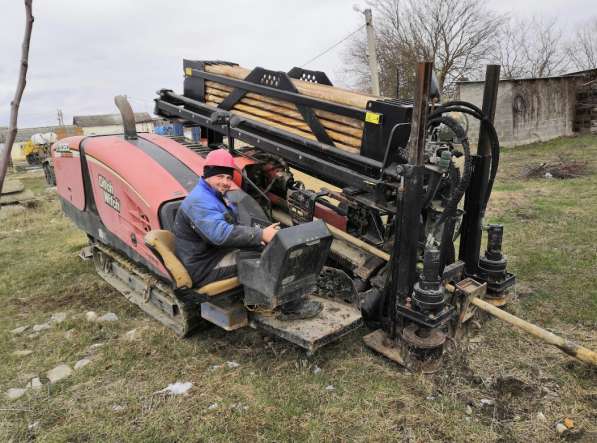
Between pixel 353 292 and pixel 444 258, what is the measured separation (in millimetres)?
775

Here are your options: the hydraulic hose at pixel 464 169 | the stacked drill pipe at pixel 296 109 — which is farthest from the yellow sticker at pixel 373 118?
the hydraulic hose at pixel 464 169

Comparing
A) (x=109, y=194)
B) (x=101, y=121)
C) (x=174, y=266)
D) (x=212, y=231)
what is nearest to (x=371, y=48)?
(x=109, y=194)

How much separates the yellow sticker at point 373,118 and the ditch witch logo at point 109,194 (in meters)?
2.32

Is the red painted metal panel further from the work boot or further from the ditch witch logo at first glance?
the work boot

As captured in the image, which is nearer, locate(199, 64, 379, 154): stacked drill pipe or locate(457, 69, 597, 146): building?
locate(199, 64, 379, 154): stacked drill pipe

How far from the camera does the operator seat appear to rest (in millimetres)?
3547

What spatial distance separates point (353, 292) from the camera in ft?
13.2

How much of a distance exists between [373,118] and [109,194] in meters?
2.52

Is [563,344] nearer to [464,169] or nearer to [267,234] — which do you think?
[464,169]

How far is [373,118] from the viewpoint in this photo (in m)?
3.70

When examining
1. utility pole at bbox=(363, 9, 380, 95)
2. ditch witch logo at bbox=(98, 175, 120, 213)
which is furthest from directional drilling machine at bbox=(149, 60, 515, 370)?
utility pole at bbox=(363, 9, 380, 95)

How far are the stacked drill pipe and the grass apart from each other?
1645 mm

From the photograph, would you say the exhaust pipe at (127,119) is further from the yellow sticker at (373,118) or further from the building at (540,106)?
the building at (540,106)

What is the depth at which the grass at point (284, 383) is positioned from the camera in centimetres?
302
